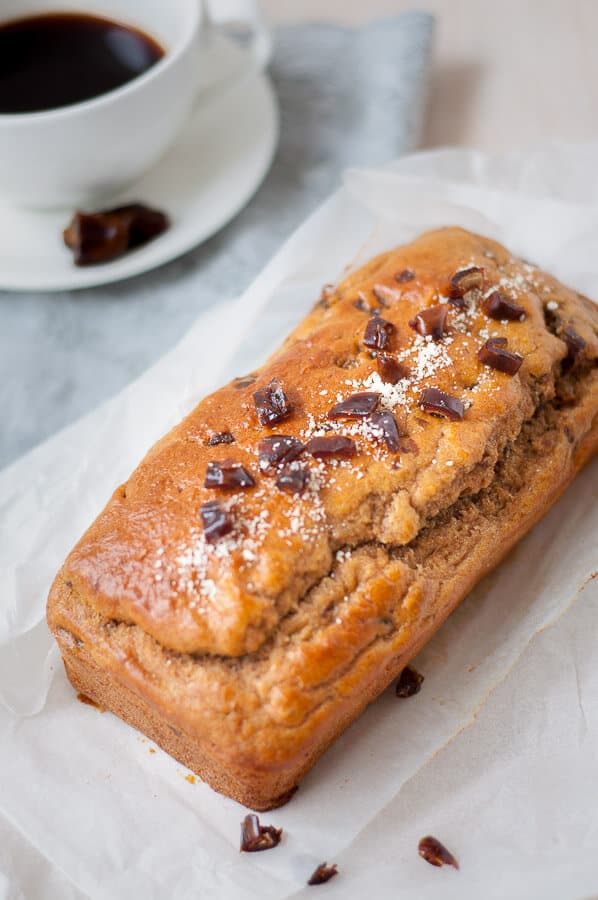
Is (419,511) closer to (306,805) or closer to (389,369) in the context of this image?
(389,369)

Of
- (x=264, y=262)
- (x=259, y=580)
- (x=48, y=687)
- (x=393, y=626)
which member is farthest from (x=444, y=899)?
(x=264, y=262)

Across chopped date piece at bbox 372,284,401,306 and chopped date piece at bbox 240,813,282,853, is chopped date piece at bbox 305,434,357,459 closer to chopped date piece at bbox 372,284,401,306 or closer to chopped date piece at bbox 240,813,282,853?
chopped date piece at bbox 372,284,401,306

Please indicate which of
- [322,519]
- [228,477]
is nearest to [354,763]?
[322,519]

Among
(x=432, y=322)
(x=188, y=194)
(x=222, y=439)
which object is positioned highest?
(x=432, y=322)

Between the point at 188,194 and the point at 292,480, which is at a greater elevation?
the point at 292,480

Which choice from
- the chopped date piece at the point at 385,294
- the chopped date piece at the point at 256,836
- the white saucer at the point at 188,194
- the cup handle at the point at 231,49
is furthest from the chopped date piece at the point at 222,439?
the cup handle at the point at 231,49

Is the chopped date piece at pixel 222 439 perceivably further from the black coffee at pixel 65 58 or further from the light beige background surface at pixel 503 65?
the light beige background surface at pixel 503 65

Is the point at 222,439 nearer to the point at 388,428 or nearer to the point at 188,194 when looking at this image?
the point at 388,428

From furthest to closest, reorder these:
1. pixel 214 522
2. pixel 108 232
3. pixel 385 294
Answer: pixel 108 232
pixel 385 294
pixel 214 522
